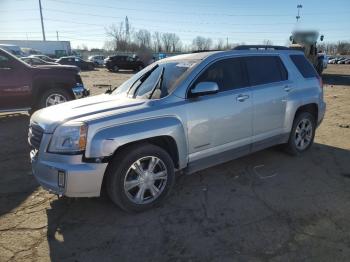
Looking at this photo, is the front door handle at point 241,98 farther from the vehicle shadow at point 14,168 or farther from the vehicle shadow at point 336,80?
the vehicle shadow at point 336,80

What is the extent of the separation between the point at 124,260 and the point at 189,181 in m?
1.92

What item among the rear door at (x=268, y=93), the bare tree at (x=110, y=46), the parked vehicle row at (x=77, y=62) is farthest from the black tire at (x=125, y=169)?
the bare tree at (x=110, y=46)

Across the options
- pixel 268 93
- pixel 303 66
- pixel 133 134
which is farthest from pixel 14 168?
pixel 303 66

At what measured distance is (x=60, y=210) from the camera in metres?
3.89

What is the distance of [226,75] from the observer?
178 inches

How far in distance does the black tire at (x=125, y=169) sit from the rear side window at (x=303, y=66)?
314cm

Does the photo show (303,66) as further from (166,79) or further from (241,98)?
(166,79)

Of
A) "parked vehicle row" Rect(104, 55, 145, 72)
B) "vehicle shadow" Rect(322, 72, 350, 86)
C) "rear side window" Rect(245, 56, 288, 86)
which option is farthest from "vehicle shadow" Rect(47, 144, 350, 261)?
"parked vehicle row" Rect(104, 55, 145, 72)

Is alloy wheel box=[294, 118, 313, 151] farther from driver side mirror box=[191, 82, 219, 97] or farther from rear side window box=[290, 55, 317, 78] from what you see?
driver side mirror box=[191, 82, 219, 97]

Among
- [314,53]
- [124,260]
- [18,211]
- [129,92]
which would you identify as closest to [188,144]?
[129,92]

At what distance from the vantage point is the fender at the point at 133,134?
337 centimetres

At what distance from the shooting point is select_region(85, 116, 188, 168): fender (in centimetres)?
337

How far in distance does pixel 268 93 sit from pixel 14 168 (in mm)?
4197

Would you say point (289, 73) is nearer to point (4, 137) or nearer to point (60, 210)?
point (60, 210)
